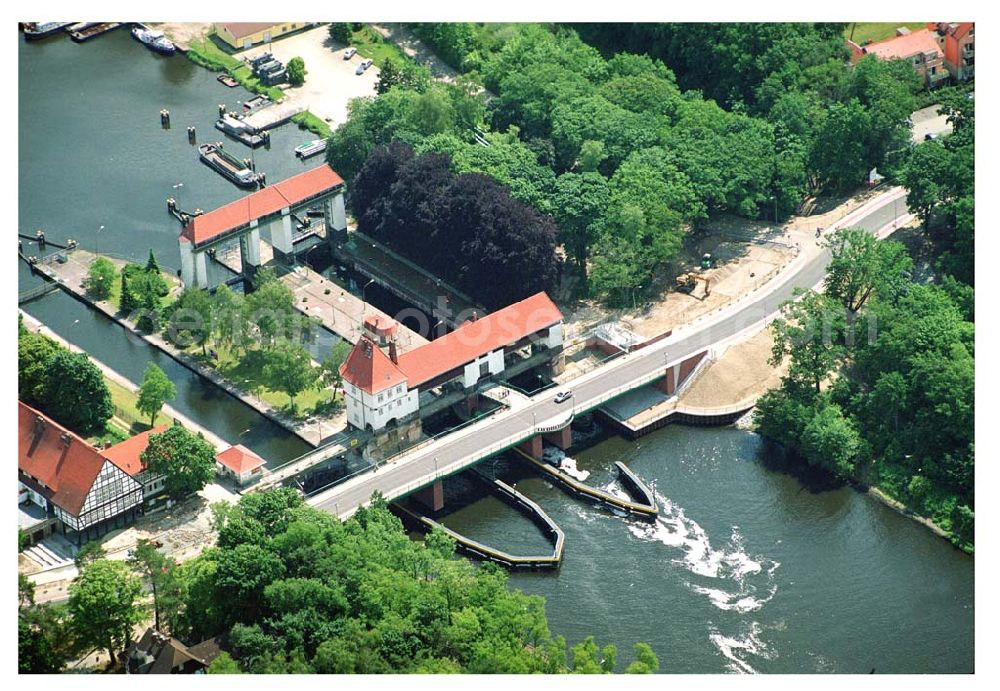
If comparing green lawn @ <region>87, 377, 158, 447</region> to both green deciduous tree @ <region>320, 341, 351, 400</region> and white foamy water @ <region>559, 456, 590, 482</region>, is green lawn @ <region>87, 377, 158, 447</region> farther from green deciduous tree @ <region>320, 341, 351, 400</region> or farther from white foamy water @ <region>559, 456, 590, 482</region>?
white foamy water @ <region>559, 456, 590, 482</region>

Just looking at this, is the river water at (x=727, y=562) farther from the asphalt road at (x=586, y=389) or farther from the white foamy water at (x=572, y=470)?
the asphalt road at (x=586, y=389)

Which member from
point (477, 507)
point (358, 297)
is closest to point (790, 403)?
point (477, 507)

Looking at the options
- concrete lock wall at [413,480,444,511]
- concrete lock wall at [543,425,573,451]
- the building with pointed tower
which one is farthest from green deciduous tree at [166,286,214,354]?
concrete lock wall at [543,425,573,451]

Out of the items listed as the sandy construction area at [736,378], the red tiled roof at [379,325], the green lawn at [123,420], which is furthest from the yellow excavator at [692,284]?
the green lawn at [123,420]

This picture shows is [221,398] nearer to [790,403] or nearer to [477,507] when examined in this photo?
[477,507]

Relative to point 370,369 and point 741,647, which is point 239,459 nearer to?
point 370,369
